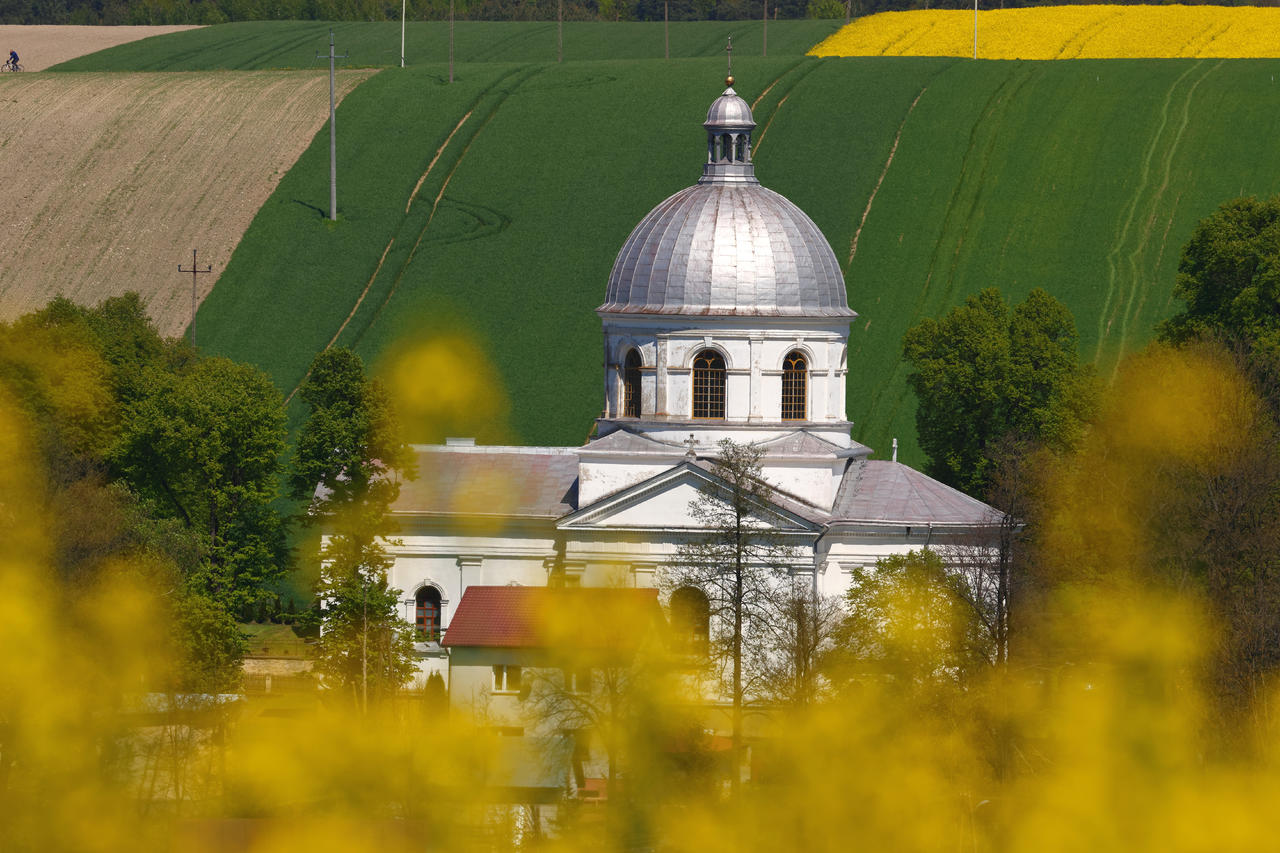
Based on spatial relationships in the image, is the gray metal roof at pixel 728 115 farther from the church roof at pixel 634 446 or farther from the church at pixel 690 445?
the church roof at pixel 634 446

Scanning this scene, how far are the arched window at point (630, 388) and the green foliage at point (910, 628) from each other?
871 cm

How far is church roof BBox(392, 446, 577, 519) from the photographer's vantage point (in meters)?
72.9

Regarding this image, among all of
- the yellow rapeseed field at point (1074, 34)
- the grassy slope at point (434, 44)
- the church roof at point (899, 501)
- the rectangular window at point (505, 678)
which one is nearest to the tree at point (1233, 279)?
the church roof at point (899, 501)

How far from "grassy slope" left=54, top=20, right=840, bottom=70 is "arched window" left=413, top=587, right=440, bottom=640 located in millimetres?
74480

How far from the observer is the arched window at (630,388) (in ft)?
239

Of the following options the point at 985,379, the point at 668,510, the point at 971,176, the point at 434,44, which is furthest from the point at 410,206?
the point at 668,510

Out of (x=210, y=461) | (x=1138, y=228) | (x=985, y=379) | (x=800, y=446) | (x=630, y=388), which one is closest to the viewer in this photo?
(x=800, y=446)

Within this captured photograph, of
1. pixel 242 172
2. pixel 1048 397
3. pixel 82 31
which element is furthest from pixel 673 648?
pixel 82 31

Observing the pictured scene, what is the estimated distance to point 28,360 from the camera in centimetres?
7950

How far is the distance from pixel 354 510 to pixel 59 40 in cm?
9520

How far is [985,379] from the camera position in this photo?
85375 mm

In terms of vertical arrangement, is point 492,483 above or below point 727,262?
below

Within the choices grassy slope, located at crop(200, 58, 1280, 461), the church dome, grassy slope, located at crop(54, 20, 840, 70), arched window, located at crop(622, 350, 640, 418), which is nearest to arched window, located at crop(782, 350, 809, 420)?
the church dome

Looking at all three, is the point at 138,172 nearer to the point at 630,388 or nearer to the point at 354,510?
the point at 354,510
